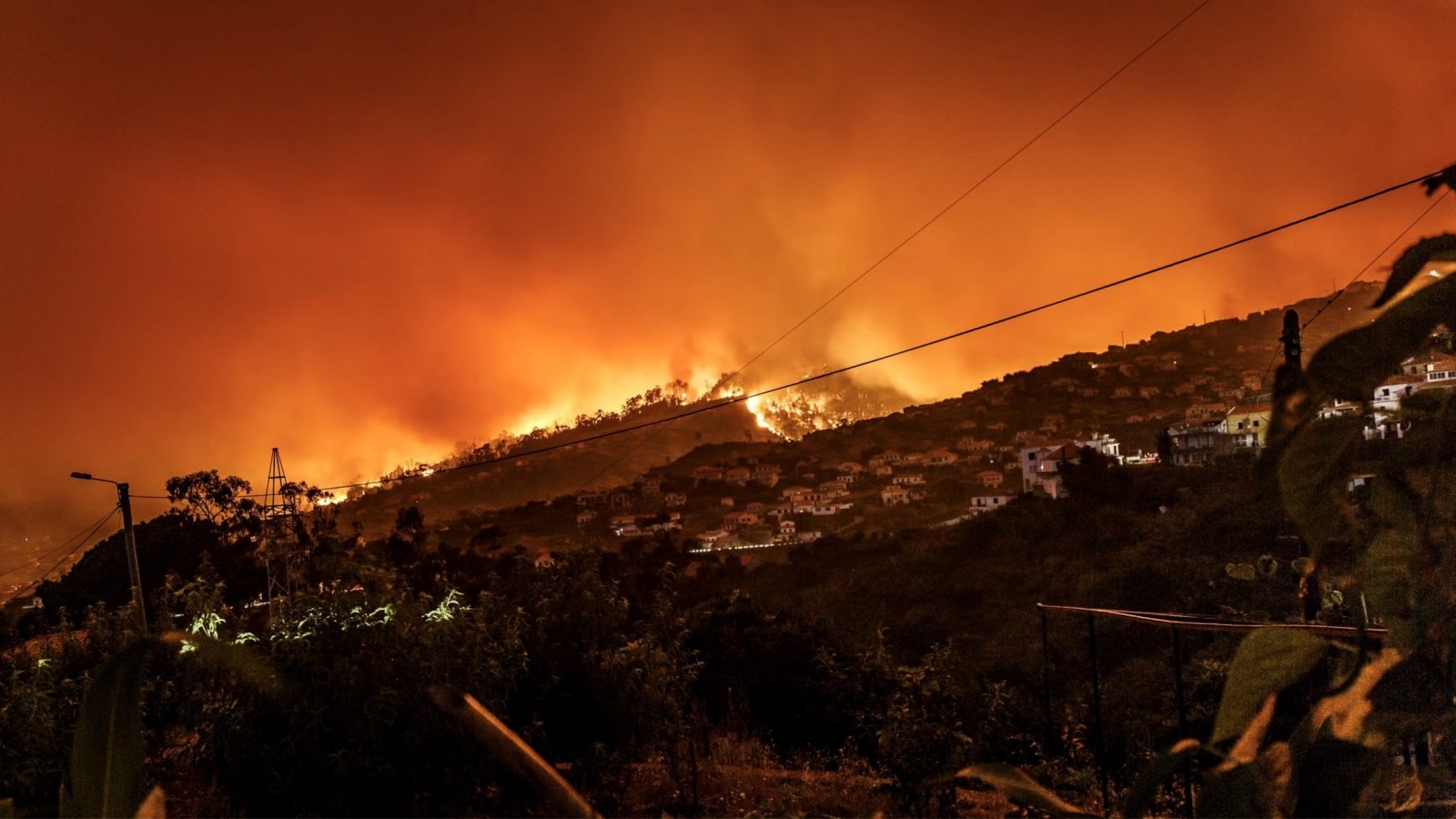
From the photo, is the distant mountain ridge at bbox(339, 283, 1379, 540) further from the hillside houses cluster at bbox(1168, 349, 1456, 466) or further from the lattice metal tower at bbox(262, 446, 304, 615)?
the hillside houses cluster at bbox(1168, 349, 1456, 466)

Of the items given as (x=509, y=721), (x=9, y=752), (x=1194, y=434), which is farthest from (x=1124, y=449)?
(x=9, y=752)

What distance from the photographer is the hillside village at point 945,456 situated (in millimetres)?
31562

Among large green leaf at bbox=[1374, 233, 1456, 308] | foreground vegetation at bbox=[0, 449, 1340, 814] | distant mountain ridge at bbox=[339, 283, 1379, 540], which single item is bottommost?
foreground vegetation at bbox=[0, 449, 1340, 814]

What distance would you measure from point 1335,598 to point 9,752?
19.5 ft

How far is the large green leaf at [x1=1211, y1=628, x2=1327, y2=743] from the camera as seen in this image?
427 millimetres

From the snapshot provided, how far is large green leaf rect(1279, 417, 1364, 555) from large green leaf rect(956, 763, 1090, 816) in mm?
147

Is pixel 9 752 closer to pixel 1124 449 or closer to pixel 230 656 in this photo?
pixel 230 656

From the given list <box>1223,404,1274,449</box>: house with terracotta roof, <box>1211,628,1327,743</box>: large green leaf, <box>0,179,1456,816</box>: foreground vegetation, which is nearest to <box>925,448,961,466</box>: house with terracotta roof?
<box>0,179,1456,816</box>: foreground vegetation

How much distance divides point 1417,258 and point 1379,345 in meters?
0.06

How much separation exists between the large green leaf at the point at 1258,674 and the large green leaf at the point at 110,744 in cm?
46

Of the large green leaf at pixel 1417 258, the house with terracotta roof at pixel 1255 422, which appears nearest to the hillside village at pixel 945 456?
the house with terracotta roof at pixel 1255 422

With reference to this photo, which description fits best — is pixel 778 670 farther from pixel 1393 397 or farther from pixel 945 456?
pixel 945 456

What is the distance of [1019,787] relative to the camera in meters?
0.40

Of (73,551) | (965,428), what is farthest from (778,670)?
(965,428)
